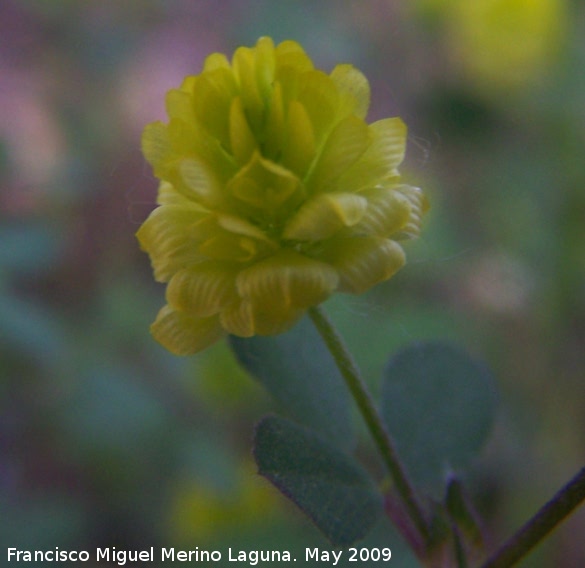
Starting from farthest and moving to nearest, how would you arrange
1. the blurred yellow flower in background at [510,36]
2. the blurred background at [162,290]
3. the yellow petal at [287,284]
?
the blurred yellow flower in background at [510,36] → the blurred background at [162,290] → the yellow petal at [287,284]

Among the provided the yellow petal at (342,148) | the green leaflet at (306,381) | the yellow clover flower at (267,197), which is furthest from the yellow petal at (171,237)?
the green leaflet at (306,381)

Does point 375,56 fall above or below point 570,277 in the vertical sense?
above

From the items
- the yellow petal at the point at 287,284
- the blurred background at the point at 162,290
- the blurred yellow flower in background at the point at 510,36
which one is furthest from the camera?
the blurred yellow flower in background at the point at 510,36

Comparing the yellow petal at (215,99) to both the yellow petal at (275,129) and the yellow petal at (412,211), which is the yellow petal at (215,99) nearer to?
the yellow petal at (275,129)

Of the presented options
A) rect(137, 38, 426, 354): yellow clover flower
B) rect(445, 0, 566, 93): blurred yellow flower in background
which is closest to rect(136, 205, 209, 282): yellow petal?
rect(137, 38, 426, 354): yellow clover flower

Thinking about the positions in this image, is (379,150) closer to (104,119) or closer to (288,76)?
(288,76)

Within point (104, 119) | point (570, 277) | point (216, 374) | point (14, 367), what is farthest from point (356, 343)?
point (104, 119)
